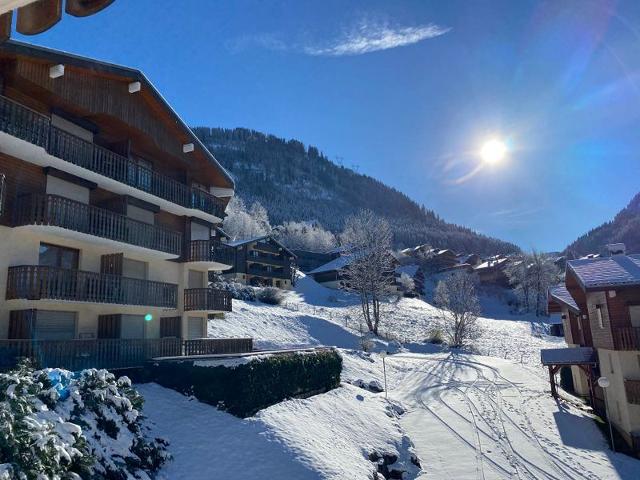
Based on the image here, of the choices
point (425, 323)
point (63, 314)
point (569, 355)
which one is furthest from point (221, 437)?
point (425, 323)

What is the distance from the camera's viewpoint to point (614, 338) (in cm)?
2203

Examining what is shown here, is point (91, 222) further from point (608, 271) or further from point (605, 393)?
point (605, 393)

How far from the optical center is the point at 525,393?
97.3 feet

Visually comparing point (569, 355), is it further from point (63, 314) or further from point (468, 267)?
point (468, 267)

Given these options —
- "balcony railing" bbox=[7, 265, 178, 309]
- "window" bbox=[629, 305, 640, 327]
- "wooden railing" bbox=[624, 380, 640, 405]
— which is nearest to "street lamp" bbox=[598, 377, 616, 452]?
"wooden railing" bbox=[624, 380, 640, 405]

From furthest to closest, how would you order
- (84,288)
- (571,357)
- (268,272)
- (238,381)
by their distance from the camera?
(268,272)
(571,357)
(84,288)
(238,381)

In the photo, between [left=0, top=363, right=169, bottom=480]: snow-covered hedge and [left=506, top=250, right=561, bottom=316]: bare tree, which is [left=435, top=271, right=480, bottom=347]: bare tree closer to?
[left=506, top=250, right=561, bottom=316]: bare tree

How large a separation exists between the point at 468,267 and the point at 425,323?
54.6 metres

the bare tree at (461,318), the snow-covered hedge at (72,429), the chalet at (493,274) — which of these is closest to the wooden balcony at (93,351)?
the snow-covered hedge at (72,429)

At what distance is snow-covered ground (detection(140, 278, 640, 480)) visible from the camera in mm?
14031

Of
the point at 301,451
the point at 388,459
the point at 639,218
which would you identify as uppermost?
the point at 639,218

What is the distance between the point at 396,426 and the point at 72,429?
616 inches

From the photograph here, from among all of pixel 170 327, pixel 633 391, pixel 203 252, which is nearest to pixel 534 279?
pixel 633 391

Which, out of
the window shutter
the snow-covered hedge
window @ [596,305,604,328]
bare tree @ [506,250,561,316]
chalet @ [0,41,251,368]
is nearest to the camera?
the snow-covered hedge
